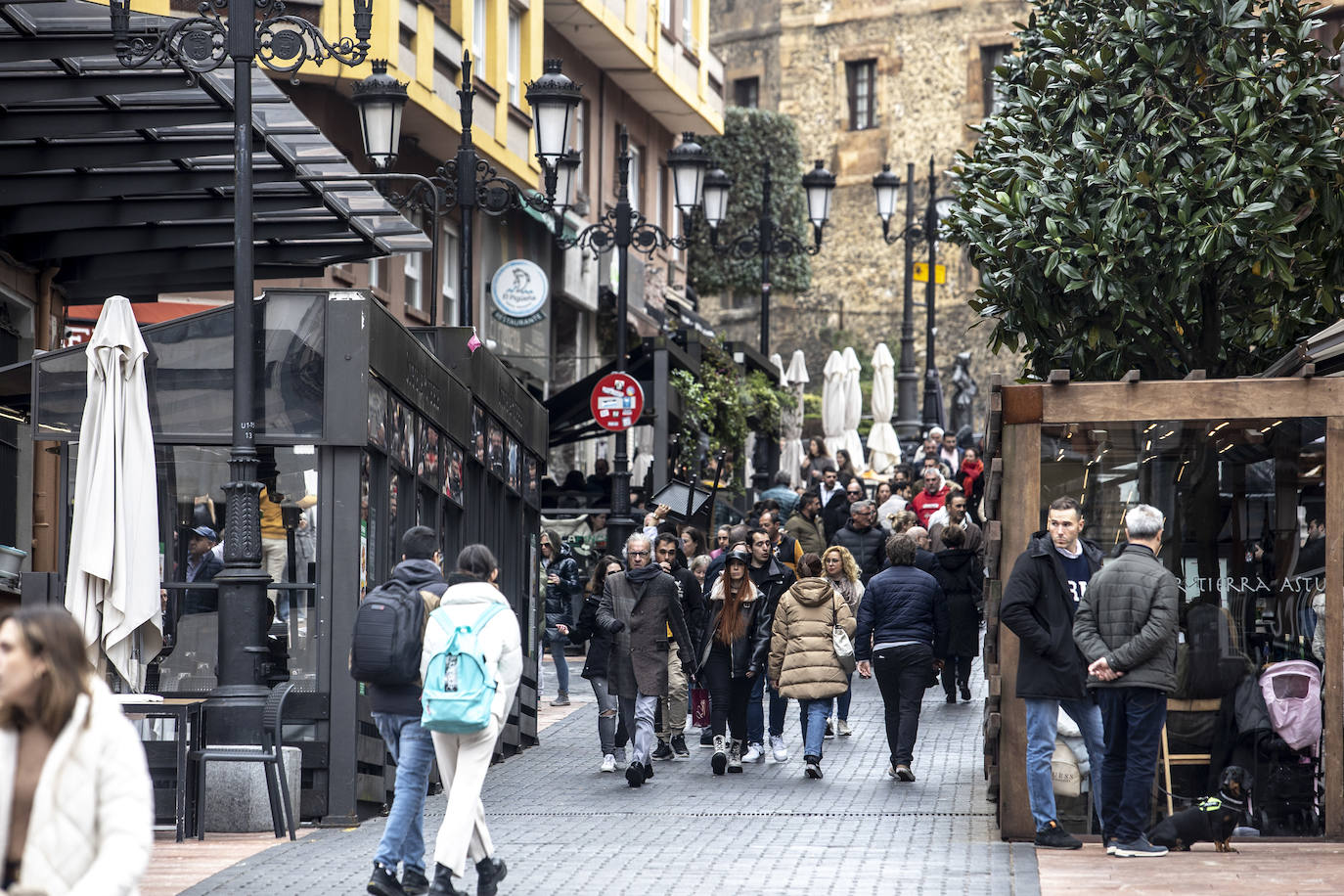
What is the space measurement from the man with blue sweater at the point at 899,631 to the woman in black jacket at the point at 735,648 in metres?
1.10

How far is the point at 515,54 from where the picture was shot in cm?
2994

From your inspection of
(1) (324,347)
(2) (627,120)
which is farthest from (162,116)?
(2) (627,120)

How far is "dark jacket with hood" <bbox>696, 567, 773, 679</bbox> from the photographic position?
1555 centimetres

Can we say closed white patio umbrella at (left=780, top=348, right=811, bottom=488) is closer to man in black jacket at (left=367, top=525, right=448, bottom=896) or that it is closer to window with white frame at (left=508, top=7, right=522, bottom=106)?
window with white frame at (left=508, top=7, right=522, bottom=106)

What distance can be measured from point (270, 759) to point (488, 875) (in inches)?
92.8

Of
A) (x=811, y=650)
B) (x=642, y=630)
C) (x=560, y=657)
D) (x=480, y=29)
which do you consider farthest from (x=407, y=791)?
(x=480, y=29)

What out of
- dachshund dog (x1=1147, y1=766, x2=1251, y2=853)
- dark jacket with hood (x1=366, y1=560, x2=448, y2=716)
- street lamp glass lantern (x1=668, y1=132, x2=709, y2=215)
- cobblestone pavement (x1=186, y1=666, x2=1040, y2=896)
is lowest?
cobblestone pavement (x1=186, y1=666, x2=1040, y2=896)

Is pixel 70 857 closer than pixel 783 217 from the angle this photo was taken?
Yes

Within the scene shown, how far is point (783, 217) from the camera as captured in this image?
2238 inches

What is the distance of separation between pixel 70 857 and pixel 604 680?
400 inches

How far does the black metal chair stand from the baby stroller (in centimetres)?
540

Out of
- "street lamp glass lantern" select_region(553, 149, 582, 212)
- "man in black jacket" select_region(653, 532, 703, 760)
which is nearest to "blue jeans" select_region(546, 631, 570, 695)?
"man in black jacket" select_region(653, 532, 703, 760)

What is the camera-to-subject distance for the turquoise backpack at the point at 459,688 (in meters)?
9.23

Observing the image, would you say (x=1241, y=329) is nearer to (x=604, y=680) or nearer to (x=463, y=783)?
(x=604, y=680)
